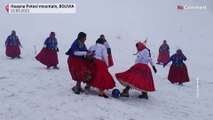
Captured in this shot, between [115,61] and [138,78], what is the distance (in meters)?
12.0

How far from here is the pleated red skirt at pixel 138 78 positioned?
1081 centimetres

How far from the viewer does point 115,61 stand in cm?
2292

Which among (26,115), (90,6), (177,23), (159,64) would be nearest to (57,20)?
(90,6)

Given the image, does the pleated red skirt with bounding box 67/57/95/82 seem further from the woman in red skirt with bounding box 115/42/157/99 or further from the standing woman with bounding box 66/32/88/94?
the woman in red skirt with bounding box 115/42/157/99

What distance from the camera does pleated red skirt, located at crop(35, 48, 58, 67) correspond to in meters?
15.7

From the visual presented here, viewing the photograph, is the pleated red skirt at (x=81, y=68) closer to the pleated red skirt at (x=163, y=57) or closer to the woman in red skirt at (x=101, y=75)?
the woman in red skirt at (x=101, y=75)

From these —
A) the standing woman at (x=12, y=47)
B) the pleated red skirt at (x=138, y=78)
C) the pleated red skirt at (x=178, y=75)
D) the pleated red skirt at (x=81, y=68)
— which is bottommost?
the pleated red skirt at (x=178, y=75)

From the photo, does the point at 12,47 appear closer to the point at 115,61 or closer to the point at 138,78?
the point at 115,61

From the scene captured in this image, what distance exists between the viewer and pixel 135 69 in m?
11.1

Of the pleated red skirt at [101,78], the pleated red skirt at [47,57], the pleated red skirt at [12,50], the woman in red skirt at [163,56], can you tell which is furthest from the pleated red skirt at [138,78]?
the woman in red skirt at [163,56]

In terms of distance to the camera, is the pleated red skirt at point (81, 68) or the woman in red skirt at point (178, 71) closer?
the pleated red skirt at point (81, 68)

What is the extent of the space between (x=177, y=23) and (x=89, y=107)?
36.0 meters

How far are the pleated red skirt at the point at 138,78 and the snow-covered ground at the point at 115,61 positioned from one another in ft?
1.58

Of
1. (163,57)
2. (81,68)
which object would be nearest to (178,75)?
(81,68)
